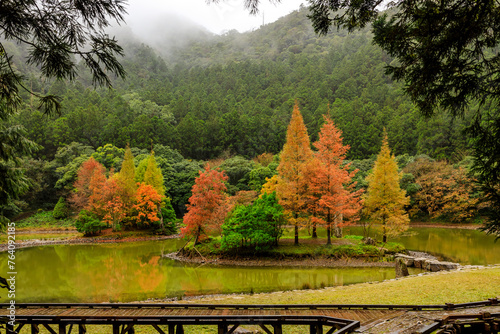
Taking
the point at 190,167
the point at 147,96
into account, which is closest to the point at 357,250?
the point at 190,167

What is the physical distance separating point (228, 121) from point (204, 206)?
33.2 meters

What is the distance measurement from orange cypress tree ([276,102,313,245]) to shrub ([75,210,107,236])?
15946 millimetres

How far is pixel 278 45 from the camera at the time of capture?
101 m

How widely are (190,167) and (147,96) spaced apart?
1319 inches

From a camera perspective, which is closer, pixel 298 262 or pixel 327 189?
pixel 298 262

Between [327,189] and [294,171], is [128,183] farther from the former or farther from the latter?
[327,189]

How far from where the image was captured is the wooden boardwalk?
558 centimetres

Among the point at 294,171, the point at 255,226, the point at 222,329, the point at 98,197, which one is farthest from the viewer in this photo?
the point at 98,197

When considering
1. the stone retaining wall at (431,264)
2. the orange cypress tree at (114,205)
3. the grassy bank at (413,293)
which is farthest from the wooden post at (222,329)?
the orange cypress tree at (114,205)

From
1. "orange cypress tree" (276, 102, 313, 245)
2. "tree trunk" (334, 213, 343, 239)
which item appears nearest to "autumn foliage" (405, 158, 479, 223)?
"tree trunk" (334, 213, 343, 239)

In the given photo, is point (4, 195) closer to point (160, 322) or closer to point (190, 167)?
point (160, 322)

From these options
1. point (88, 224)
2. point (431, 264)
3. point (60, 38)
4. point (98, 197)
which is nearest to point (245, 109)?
point (98, 197)

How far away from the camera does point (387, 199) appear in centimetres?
1783

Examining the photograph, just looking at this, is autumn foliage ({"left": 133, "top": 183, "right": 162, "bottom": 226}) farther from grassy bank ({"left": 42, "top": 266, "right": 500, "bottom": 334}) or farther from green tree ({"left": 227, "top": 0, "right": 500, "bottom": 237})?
green tree ({"left": 227, "top": 0, "right": 500, "bottom": 237})
